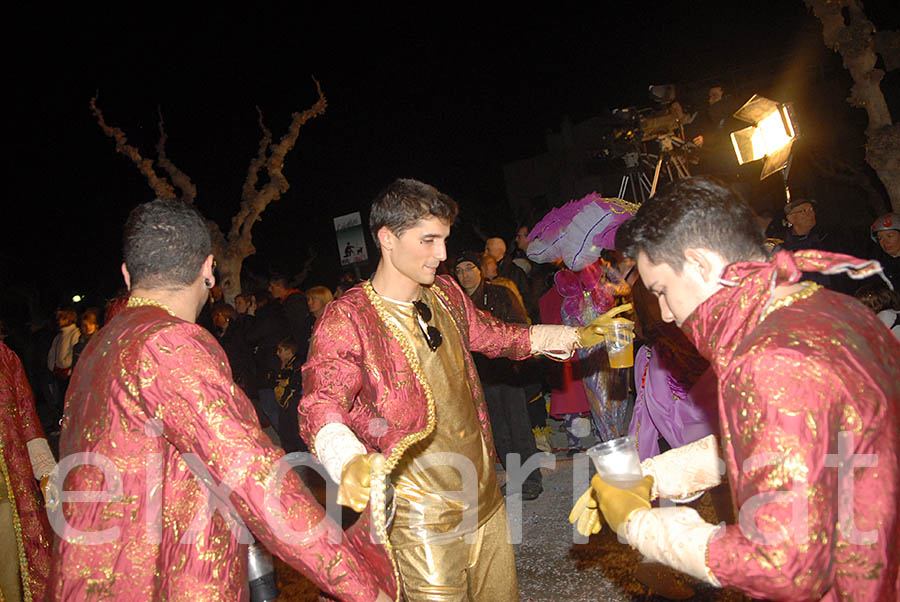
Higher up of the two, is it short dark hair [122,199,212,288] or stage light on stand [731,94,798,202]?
stage light on stand [731,94,798,202]

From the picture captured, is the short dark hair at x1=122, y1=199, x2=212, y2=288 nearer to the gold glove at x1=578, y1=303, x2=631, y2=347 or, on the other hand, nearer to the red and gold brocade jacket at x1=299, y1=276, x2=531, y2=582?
the red and gold brocade jacket at x1=299, y1=276, x2=531, y2=582

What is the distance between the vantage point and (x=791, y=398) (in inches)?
50.2

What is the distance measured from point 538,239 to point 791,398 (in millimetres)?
3238

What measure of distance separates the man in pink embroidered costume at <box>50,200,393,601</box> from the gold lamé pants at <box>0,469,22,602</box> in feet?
4.96

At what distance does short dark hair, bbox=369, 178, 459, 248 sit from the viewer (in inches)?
114

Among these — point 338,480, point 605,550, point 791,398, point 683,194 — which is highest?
point 683,194

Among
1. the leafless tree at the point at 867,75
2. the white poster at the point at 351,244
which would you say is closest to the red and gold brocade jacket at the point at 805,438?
the leafless tree at the point at 867,75

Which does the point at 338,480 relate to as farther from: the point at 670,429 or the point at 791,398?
the point at 670,429

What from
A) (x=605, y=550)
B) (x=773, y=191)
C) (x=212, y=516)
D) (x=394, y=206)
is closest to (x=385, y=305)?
(x=394, y=206)

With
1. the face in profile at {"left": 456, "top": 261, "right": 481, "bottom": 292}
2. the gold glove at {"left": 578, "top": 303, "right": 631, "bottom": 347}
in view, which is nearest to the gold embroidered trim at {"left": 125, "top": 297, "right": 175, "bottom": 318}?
the gold glove at {"left": 578, "top": 303, "right": 631, "bottom": 347}

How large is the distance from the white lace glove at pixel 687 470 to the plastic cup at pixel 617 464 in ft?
1.20

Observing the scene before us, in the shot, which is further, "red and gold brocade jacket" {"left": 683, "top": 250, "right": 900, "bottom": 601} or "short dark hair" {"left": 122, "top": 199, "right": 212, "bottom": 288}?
"short dark hair" {"left": 122, "top": 199, "right": 212, "bottom": 288}

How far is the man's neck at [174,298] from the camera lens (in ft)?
6.27

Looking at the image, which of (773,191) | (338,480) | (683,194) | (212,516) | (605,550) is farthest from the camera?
(773,191)
